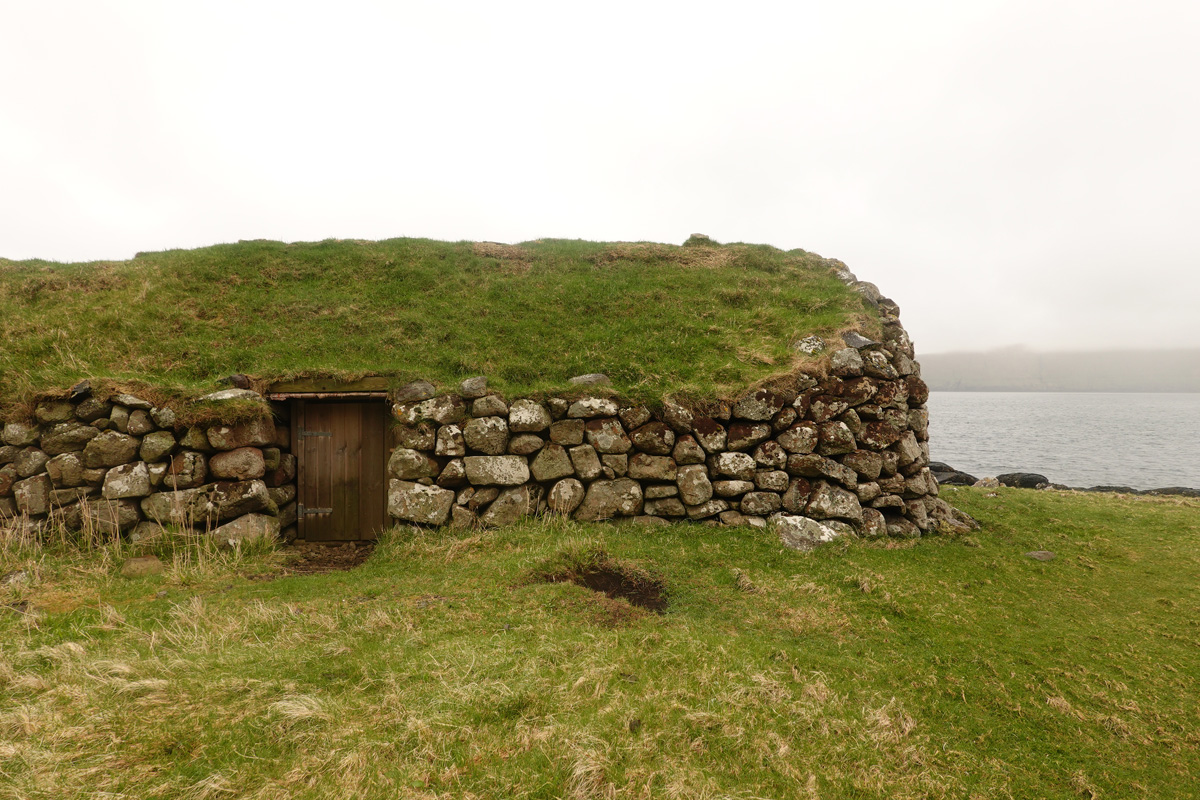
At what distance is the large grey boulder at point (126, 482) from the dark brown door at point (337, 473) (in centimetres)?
215

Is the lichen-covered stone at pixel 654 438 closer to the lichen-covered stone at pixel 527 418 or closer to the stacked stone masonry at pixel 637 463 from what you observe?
the stacked stone masonry at pixel 637 463

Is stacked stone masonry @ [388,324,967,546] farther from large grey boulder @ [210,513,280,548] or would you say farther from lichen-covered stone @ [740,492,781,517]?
large grey boulder @ [210,513,280,548]

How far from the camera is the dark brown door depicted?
995cm

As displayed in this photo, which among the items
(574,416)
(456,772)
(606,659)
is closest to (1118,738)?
(606,659)

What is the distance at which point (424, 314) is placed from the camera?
12.2 m

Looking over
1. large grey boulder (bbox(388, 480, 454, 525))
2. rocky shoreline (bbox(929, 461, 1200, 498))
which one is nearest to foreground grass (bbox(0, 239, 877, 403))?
large grey boulder (bbox(388, 480, 454, 525))

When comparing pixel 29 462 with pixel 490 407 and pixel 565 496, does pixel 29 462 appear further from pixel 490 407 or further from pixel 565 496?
pixel 565 496

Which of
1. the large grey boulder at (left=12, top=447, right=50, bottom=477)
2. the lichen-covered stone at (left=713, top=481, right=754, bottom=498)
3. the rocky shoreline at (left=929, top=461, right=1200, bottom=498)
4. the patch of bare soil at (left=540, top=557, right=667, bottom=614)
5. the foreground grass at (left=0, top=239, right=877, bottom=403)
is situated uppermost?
the foreground grass at (left=0, top=239, right=877, bottom=403)

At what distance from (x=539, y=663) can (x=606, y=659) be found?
2.06ft

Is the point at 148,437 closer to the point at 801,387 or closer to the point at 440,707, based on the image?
the point at 440,707

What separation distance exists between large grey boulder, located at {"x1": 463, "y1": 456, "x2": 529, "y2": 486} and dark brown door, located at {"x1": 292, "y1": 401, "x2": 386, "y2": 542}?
2.04 m

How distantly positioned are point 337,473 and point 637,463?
546 cm

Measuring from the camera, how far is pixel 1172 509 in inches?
461

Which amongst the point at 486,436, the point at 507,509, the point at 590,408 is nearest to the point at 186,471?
the point at 486,436
